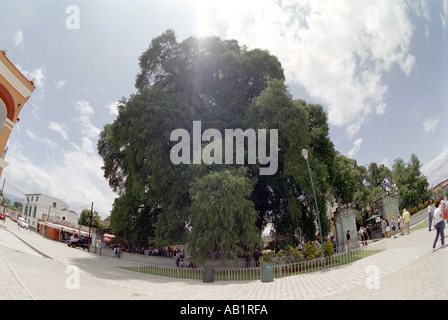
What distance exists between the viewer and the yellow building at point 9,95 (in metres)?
14.8

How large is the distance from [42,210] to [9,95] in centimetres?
5555

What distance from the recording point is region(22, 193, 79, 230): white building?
187 ft

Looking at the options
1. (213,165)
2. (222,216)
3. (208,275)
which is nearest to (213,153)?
(213,165)

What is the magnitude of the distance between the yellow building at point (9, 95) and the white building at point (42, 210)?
4694 centimetres

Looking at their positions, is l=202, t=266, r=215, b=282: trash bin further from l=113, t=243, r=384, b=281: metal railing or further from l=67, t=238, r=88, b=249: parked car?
l=67, t=238, r=88, b=249: parked car

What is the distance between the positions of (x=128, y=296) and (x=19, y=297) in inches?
125

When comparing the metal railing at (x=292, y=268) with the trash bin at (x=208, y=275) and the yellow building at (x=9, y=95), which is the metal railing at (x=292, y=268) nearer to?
the trash bin at (x=208, y=275)

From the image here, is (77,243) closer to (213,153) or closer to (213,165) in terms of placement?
(213,165)

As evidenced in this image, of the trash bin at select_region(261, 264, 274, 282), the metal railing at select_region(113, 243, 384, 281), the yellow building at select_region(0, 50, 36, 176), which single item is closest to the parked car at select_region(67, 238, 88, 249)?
the yellow building at select_region(0, 50, 36, 176)

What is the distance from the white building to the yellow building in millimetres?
46935

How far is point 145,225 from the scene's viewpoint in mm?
24500

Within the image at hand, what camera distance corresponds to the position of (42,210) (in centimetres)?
5947

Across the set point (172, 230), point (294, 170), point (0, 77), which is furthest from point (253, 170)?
point (0, 77)
